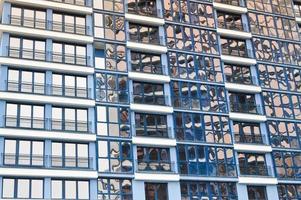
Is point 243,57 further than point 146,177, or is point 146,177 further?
point 243,57

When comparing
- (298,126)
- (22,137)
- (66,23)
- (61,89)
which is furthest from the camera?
(298,126)

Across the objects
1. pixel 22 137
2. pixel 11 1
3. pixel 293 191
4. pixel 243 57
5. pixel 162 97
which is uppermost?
pixel 11 1

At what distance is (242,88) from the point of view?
38.2 m

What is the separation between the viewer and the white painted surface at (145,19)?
37156mm

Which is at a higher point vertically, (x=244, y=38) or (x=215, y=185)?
(x=244, y=38)

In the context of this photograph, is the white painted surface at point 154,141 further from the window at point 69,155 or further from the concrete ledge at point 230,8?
the concrete ledge at point 230,8

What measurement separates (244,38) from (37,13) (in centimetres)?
1655

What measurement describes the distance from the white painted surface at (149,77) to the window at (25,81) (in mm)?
6319

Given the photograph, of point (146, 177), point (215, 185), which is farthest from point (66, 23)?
point (215, 185)

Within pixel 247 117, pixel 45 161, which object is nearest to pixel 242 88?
pixel 247 117

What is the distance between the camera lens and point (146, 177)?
106 feet

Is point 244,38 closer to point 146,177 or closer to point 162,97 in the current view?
point 162,97

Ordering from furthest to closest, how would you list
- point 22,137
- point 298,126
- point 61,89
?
1. point 298,126
2. point 61,89
3. point 22,137

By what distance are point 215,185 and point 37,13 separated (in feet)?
56.7
